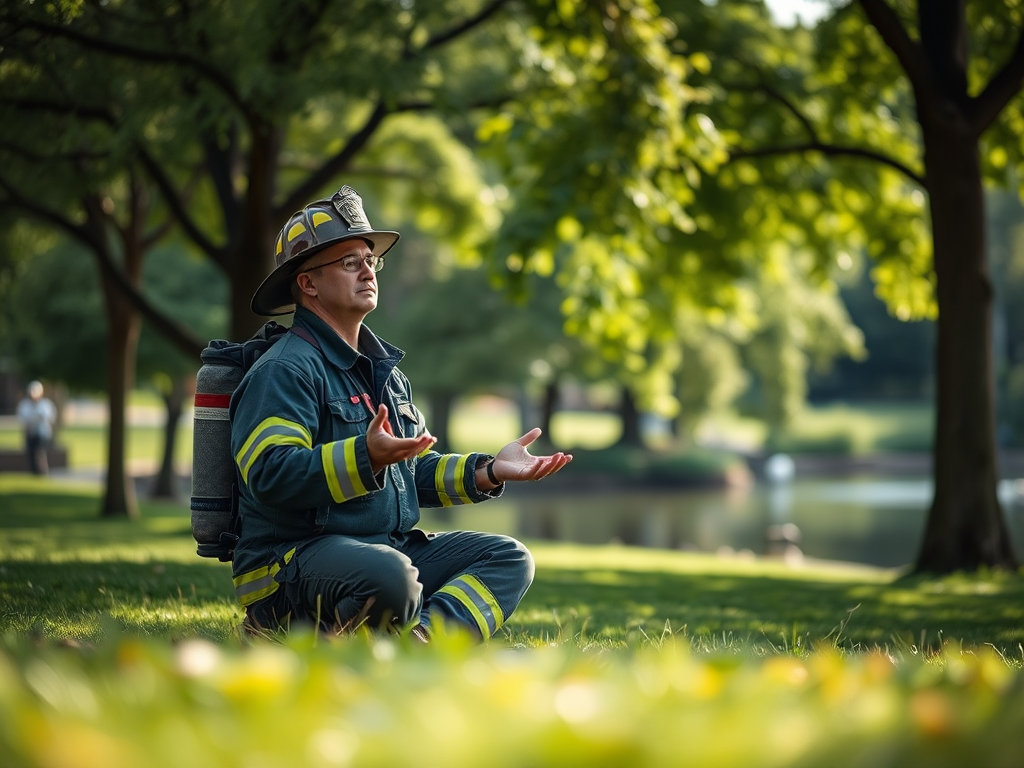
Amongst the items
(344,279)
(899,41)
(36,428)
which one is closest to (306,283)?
(344,279)

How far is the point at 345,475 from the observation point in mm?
3660

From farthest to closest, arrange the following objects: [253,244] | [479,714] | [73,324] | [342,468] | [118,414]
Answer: [73,324]
[118,414]
[253,244]
[342,468]
[479,714]

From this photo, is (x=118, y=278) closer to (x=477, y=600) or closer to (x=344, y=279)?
(x=344, y=279)

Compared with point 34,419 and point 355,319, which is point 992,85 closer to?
point 355,319

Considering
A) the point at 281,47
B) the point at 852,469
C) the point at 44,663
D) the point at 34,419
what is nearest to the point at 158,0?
the point at 281,47

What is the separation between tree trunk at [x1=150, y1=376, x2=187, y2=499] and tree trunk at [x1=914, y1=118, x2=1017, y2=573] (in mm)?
17323

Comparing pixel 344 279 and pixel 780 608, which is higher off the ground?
pixel 344 279

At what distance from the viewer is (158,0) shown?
9578 millimetres

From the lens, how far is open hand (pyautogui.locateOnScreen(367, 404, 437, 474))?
3510 mm

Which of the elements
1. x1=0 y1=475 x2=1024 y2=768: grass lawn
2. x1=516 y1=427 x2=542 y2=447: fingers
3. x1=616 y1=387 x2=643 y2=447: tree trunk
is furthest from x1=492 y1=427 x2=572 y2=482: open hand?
x1=616 y1=387 x2=643 y2=447: tree trunk

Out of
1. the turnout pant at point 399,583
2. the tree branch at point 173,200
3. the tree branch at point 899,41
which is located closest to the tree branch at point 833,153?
the tree branch at point 899,41

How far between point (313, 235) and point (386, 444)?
3.46 feet

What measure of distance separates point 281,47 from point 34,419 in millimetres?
20107

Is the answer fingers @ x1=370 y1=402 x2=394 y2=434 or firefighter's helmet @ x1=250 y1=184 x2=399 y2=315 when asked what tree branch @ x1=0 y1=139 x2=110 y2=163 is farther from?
fingers @ x1=370 y1=402 x2=394 y2=434
